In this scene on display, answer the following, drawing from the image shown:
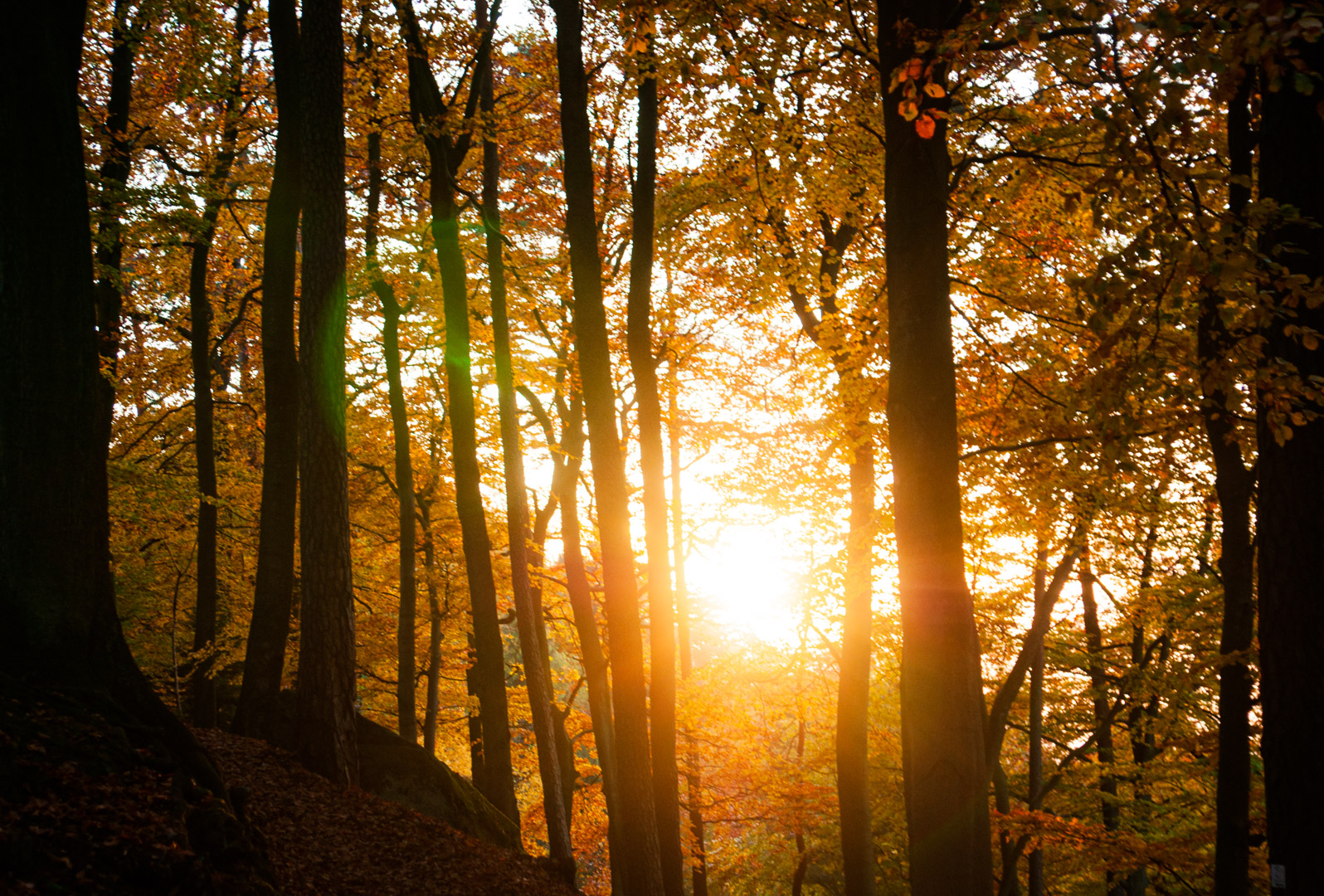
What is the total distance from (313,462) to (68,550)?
374cm

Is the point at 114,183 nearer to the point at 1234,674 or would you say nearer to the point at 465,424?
the point at 465,424

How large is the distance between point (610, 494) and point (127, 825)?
17.5 ft

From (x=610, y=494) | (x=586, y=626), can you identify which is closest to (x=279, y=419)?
(x=610, y=494)

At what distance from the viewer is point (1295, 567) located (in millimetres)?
4910

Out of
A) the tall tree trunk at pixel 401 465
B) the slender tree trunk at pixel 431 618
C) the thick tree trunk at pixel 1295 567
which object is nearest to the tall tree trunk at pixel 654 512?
the thick tree trunk at pixel 1295 567

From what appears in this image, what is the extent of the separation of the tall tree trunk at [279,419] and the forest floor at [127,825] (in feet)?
7.68

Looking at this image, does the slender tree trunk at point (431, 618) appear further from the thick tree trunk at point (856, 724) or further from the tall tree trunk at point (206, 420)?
the thick tree trunk at point (856, 724)

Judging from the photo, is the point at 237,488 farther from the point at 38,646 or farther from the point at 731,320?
the point at 38,646

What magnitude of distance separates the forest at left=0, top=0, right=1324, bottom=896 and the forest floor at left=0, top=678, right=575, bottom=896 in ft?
0.12

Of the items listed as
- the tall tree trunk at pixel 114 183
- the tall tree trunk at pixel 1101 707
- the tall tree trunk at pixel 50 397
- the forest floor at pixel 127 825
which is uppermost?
the tall tree trunk at pixel 114 183

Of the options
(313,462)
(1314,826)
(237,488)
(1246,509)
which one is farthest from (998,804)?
(237,488)

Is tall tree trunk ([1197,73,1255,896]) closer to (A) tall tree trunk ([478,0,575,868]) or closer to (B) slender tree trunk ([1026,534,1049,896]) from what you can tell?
(B) slender tree trunk ([1026,534,1049,896])

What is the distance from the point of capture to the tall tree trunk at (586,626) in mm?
11320

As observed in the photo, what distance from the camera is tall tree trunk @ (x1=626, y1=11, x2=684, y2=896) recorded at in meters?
9.27
